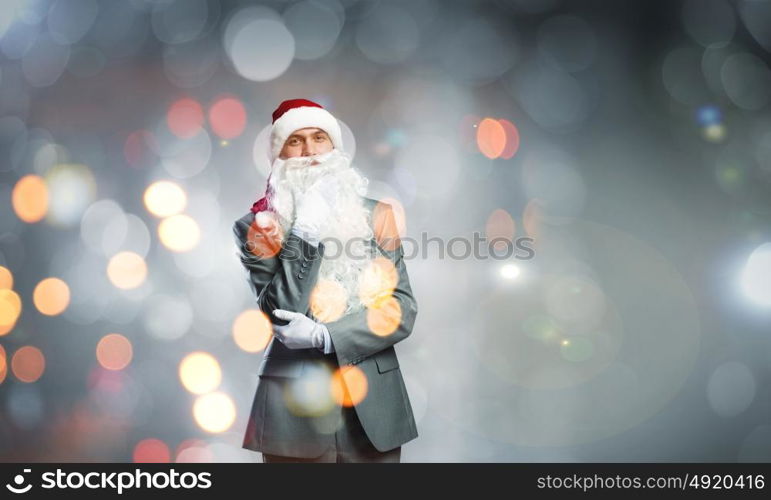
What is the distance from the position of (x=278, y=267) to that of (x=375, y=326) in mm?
358

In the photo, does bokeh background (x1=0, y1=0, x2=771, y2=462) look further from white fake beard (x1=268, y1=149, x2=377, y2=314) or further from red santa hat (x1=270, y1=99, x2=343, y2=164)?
white fake beard (x1=268, y1=149, x2=377, y2=314)

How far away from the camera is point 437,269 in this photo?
Result: 3.14m

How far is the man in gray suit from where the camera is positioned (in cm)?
191

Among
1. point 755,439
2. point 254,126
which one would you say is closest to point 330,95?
point 254,126

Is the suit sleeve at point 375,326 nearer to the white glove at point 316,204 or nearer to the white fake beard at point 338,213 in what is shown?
the white fake beard at point 338,213

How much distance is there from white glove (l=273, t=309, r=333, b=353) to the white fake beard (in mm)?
160

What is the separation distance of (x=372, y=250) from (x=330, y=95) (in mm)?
1332

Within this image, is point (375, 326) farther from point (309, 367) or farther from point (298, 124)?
point (298, 124)

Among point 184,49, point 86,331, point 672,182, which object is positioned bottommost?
point 86,331

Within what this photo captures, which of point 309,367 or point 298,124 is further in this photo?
point 298,124

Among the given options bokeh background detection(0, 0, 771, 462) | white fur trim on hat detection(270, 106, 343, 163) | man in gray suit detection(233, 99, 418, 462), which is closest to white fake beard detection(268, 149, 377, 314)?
man in gray suit detection(233, 99, 418, 462)

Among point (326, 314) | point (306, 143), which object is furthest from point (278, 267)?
point (306, 143)

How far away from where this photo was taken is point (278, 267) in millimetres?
2049

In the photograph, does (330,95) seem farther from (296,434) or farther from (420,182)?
(296,434)
